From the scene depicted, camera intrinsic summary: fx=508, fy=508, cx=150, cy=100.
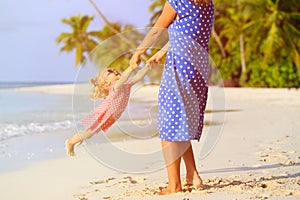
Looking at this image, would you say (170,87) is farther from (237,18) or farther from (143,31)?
(237,18)

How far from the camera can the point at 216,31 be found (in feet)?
55.8

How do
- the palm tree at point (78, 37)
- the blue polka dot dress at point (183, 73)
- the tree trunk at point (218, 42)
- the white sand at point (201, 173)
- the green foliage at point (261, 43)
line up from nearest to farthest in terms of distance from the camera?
1. the blue polka dot dress at point (183, 73)
2. the white sand at point (201, 173)
3. the green foliage at point (261, 43)
4. the tree trunk at point (218, 42)
5. the palm tree at point (78, 37)

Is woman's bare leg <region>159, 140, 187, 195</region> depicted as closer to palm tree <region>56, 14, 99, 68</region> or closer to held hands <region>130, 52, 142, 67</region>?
held hands <region>130, 52, 142, 67</region>

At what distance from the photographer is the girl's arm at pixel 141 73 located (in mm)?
2000

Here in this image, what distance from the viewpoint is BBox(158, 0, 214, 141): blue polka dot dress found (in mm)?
1974

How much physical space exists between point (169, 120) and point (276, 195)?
0.51 metres

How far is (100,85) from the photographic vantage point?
212 centimetres

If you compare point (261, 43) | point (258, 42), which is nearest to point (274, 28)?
point (258, 42)

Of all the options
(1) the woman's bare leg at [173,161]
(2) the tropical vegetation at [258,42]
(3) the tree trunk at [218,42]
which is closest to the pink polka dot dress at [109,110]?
(1) the woman's bare leg at [173,161]

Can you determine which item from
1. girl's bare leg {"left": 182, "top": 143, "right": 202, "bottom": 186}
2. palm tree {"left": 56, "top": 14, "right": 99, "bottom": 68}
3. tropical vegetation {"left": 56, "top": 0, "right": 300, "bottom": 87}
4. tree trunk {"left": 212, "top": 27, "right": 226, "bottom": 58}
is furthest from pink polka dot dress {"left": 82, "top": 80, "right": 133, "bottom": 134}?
palm tree {"left": 56, "top": 14, "right": 99, "bottom": 68}

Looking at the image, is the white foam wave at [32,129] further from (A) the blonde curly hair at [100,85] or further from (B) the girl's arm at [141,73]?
(B) the girl's arm at [141,73]

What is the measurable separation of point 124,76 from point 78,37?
938 inches

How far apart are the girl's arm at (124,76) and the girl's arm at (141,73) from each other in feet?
0.14

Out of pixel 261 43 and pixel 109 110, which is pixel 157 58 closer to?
pixel 109 110
